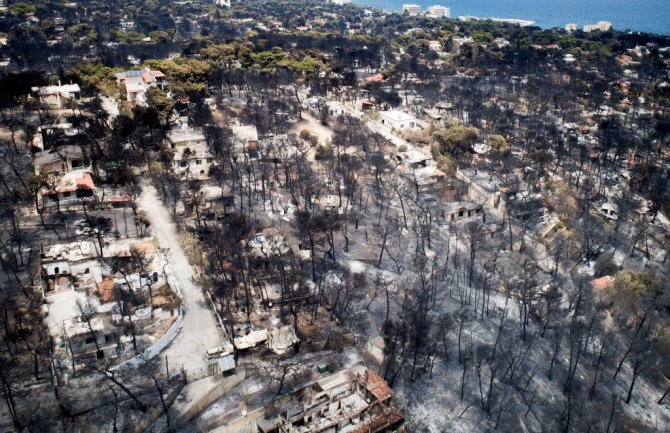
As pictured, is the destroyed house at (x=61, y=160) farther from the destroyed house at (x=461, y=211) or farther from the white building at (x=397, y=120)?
the white building at (x=397, y=120)

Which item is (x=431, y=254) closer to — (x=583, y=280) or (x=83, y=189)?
(x=583, y=280)

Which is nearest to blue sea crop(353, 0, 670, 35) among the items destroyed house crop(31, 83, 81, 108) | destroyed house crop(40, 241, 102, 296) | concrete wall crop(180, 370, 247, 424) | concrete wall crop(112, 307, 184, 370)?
destroyed house crop(31, 83, 81, 108)

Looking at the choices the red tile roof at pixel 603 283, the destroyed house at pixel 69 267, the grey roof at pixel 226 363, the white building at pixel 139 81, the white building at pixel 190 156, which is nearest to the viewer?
the grey roof at pixel 226 363

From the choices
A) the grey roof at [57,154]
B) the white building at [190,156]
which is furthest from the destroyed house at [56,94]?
the white building at [190,156]

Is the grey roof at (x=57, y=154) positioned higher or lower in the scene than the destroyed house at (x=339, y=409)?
higher

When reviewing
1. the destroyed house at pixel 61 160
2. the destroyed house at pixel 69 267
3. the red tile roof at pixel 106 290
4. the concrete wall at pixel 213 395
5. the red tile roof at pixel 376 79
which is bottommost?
the concrete wall at pixel 213 395

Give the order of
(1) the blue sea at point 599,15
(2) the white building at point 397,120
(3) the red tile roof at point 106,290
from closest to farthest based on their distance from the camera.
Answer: (3) the red tile roof at point 106,290 < (2) the white building at point 397,120 < (1) the blue sea at point 599,15

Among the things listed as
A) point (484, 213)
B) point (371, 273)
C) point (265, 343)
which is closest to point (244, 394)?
point (265, 343)

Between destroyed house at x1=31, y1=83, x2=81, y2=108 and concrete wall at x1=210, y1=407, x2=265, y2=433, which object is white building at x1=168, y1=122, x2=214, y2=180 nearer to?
destroyed house at x1=31, y1=83, x2=81, y2=108

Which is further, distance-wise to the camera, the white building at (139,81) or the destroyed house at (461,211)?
the white building at (139,81)
